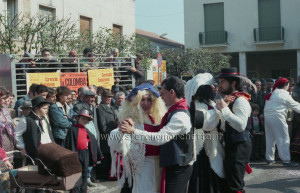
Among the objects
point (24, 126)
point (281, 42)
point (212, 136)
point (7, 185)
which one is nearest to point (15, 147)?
point (24, 126)

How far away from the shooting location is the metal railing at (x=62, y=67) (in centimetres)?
1099

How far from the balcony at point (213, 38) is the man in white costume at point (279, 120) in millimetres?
20567

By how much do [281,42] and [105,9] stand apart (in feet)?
41.9

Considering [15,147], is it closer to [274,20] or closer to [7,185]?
[7,185]

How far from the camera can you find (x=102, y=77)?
11750 mm

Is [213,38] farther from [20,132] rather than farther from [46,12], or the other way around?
[20,132]

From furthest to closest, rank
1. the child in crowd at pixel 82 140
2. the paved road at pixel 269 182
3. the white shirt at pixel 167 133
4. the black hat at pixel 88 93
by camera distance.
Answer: the black hat at pixel 88 93
the paved road at pixel 269 182
the child in crowd at pixel 82 140
the white shirt at pixel 167 133

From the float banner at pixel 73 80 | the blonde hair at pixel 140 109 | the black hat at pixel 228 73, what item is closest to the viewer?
the blonde hair at pixel 140 109

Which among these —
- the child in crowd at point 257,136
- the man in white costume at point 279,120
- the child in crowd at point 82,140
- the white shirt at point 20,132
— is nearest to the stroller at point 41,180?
the white shirt at point 20,132

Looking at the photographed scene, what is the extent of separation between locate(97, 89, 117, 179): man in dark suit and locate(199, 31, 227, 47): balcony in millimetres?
22475

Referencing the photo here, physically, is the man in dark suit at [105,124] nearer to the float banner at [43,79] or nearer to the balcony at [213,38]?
the float banner at [43,79]

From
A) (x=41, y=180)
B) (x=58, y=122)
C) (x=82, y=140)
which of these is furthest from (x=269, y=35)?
(x=41, y=180)

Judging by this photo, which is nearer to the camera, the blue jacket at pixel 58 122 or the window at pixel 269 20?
the blue jacket at pixel 58 122

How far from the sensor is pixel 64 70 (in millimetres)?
12062
